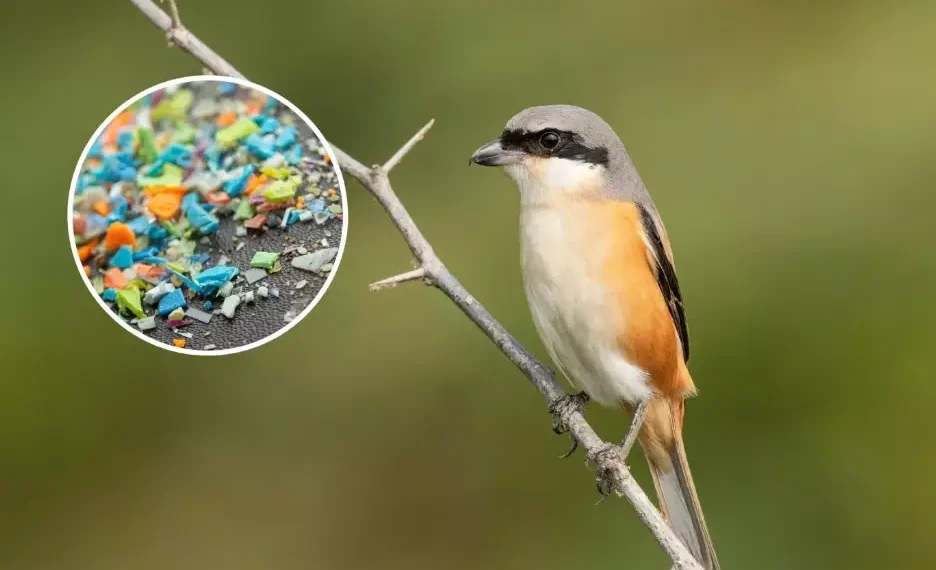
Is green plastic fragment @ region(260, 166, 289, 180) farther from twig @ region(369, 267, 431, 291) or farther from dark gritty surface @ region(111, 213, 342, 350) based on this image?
twig @ region(369, 267, 431, 291)

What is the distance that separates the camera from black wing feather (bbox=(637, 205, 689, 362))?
3.25m

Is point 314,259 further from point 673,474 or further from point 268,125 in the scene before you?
point 673,474

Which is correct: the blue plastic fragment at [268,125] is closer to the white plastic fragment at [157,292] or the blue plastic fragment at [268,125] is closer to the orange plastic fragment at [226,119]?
the orange plastic fragment at [226,119]

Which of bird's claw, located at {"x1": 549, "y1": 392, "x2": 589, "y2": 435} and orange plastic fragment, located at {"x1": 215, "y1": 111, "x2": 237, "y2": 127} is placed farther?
bird's claw, located at {"x1": 549, "y1": 392, "x2": 589, "y2": 435}

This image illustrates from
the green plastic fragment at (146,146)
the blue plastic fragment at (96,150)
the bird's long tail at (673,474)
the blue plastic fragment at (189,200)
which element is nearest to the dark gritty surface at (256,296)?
the blue plastic fragment at (189,200)

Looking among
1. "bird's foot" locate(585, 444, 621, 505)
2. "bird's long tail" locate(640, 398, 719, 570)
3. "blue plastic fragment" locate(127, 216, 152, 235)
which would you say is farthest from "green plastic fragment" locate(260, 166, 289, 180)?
"bird's long tail" locate(640, 398, 719, 570)

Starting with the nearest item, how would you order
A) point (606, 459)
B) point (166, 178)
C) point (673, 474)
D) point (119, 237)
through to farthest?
point (119, 237), point (166, 178), point (606, 459), point (673, 474)

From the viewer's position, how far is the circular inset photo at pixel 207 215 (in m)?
2.62

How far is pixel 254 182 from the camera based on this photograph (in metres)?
2.77

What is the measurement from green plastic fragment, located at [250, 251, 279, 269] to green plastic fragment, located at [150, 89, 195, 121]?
1.81ft

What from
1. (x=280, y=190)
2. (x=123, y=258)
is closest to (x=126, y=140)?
(x=123, y=258)

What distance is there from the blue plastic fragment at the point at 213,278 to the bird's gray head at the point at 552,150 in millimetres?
824

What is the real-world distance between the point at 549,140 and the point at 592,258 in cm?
36

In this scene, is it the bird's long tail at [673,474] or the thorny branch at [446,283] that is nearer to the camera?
the thorny branch at [446,283]
